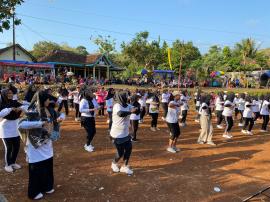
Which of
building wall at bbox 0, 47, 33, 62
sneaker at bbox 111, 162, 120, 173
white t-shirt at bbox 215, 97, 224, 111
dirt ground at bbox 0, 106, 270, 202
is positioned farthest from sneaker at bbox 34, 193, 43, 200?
building wall at bbox 0, 47, 33, 62

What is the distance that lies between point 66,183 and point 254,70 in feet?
131

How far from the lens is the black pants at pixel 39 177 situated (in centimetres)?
501

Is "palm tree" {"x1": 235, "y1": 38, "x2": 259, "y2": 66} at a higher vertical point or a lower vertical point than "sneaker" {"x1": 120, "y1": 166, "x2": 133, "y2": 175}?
higher

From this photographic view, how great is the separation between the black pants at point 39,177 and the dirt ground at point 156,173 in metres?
0.27

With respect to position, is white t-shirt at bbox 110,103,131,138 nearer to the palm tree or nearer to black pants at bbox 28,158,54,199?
black pants at bbox 28,158,54,199

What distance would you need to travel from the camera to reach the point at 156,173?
6.88 metres

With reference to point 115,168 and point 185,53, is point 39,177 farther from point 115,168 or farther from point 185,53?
point 185,53

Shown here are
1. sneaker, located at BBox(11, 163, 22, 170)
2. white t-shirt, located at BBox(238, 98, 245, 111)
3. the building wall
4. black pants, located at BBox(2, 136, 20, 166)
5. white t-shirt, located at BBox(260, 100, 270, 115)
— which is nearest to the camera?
black pants, located at BBox(2, 136, 20, 166)

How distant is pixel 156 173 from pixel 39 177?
113 inches

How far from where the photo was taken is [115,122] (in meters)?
6.44

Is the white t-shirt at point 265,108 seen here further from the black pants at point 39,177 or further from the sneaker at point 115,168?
the black pants at point 39,177

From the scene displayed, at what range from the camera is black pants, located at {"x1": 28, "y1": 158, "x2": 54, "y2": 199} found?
5.01 m

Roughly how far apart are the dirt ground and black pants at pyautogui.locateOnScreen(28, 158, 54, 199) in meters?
0.27

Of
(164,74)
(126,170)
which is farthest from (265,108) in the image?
(164,74)
